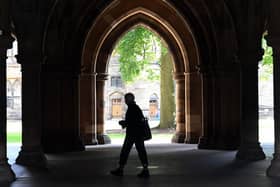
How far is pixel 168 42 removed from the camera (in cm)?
2006

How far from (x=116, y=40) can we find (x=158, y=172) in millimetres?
10603

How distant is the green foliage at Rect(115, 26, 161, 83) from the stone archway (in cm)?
Answer: 650

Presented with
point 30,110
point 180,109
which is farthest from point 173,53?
point 30,110

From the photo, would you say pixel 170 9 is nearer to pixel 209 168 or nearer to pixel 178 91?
pixel 178 91

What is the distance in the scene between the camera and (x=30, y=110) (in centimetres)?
1174

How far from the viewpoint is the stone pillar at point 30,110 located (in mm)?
11688

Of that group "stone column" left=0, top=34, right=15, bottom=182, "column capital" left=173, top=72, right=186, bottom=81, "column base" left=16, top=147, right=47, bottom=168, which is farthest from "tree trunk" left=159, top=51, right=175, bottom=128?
"stone column" left=0, top=34, right=15, bottom=182

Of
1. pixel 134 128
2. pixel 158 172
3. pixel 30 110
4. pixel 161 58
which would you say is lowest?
pixel 158 172

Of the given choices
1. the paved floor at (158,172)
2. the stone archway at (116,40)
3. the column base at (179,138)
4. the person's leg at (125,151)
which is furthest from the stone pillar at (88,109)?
the person's leg at (125,151)

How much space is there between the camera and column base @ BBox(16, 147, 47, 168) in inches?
462

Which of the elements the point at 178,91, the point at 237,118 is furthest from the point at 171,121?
the point at 237,118

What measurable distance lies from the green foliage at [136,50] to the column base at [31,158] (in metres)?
15.2

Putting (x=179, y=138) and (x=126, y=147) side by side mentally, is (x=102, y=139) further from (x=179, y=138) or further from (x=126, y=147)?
(x=126, y=147)

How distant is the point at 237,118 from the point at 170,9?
211 inches
